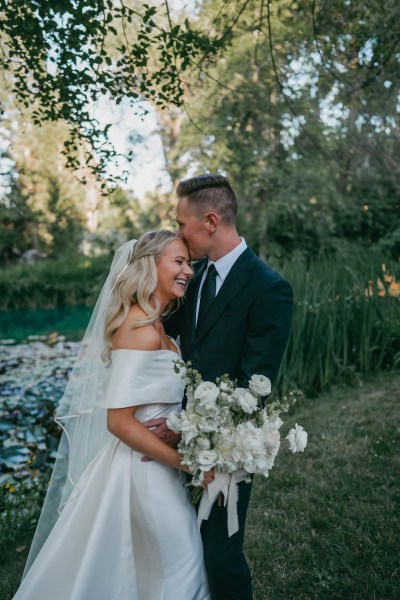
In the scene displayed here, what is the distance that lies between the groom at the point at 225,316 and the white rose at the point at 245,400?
0.40 m

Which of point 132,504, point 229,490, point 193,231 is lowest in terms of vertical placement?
point 132,504

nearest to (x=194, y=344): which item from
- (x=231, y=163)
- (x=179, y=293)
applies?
(x=179, y=293)

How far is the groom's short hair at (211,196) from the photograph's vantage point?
104 inches

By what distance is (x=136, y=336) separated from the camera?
2.30 metres

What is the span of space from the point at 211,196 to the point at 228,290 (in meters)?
0.54

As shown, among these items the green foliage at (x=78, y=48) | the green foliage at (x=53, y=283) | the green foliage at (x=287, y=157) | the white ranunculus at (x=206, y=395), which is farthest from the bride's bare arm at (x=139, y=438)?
the green foliage at (x=53, y=283)

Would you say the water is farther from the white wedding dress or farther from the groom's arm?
the groom's arm

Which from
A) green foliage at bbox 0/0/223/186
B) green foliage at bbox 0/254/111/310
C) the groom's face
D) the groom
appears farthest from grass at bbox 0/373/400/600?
green foliage at bbox 0/254/111/310

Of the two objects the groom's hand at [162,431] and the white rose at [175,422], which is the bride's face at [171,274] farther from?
the white rose at [175,422]

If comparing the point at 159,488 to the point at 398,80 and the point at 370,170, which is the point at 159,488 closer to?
the point at 398,80

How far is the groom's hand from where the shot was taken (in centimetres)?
226

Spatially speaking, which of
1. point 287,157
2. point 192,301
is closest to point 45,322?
point 287,157

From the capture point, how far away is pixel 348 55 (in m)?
5.41

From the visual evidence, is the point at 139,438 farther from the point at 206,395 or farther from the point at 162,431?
the point at 206,395
